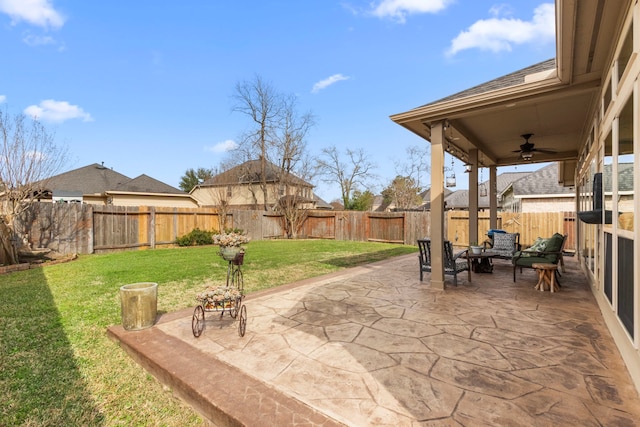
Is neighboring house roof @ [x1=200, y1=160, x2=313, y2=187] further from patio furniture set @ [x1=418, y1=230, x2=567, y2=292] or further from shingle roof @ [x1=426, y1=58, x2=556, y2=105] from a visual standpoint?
shingle roof @ [x1=426, y1=58, x2=556, y2=105]

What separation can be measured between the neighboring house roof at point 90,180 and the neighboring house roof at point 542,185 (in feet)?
82.8

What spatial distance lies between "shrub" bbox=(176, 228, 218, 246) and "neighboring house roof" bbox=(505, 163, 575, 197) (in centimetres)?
1747

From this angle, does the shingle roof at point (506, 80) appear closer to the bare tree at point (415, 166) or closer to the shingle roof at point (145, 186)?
the shingle roof at point (145, 186)

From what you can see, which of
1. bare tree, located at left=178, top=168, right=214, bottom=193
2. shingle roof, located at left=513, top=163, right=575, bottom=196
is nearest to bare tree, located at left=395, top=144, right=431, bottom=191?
shingle roof, located at left=513, top=163, right=575, bottom=196

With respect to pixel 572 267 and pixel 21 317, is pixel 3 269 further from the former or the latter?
pixel 572 267

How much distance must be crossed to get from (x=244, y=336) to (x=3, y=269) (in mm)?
7239

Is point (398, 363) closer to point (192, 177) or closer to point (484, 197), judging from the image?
point (484, 197)

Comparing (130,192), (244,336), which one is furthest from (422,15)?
(130,192)

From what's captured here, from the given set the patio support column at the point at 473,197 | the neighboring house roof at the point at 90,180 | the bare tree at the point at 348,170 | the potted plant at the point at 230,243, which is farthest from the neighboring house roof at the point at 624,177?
the bare tree at the point at 348,170

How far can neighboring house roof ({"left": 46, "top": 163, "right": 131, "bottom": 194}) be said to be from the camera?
729 inches

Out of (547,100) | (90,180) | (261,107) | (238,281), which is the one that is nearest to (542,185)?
(547,100)

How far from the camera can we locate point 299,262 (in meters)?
8.62

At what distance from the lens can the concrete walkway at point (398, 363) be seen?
1975 millimetres

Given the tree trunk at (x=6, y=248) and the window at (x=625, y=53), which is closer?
the window at (x=625, y=53)
